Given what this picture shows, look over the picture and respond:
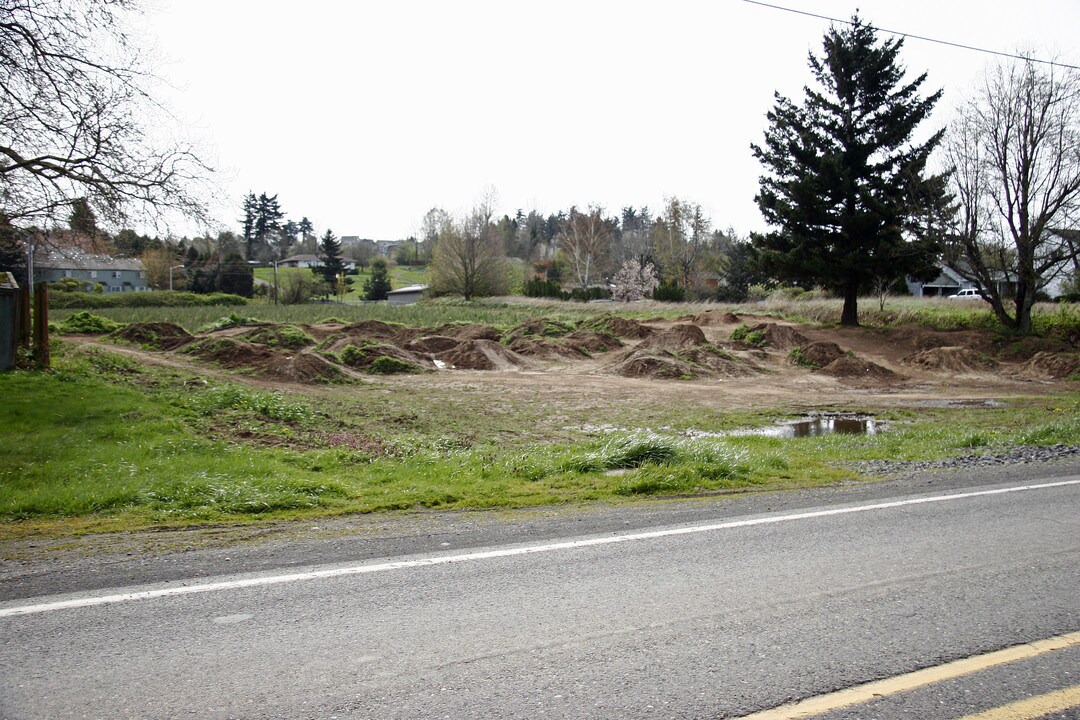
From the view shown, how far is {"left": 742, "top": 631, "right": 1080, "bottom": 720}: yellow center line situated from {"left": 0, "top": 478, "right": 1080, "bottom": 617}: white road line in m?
2.72

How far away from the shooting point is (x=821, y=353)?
30.9 meters

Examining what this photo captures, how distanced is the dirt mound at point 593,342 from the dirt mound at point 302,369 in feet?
41.8

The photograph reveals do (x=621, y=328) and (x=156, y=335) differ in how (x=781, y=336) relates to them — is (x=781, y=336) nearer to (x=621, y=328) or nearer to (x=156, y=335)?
(x=621, y=328)

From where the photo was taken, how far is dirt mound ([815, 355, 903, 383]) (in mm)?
27906

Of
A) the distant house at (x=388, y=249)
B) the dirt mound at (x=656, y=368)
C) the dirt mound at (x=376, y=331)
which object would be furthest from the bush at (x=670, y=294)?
the distant house at (x=388, y=249)

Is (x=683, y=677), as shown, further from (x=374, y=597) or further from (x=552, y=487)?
(x=552, y=487)

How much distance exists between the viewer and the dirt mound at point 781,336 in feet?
112

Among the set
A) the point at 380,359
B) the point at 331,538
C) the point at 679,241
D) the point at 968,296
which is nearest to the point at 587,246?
the point at 679,241

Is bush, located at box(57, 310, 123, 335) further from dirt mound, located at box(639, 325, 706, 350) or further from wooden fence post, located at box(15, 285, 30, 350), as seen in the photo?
dirt mound, located at box(639, 325, 706, 350)

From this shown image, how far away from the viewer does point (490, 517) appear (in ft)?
24.0

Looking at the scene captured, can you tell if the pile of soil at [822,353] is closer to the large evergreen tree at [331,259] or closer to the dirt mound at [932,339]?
the dirt mound at [932,339]

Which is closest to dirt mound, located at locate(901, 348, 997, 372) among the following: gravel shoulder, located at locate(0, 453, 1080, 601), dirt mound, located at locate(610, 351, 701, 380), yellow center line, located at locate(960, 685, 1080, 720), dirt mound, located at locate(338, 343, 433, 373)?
dirt mound, located at locate(610, 351, 701, 380)

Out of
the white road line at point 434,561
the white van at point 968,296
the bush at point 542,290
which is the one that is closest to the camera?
the white road line at point 434,561

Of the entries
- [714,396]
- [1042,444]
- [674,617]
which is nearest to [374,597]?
[674,617]
